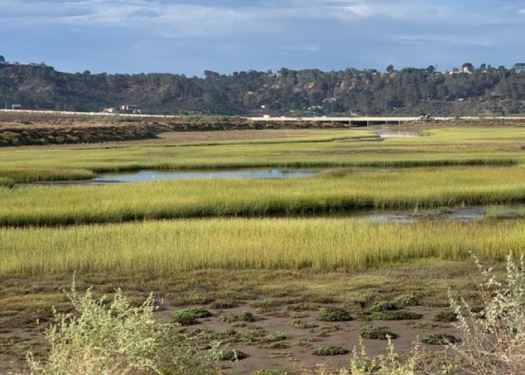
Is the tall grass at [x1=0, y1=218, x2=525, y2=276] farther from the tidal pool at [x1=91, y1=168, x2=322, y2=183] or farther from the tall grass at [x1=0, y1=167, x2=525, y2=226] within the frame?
the tidal pool at [x1=91, y1=168, x2=322, y2=183]

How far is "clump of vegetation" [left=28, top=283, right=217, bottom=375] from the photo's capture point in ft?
25.0

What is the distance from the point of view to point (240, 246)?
71.6 ft

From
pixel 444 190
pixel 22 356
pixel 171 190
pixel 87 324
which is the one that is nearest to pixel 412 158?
pixel 444 190

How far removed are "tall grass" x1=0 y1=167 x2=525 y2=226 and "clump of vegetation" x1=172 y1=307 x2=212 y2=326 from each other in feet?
43.9

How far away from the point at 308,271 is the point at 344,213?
489 inches

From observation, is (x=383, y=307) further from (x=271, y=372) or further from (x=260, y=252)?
(x=260, y=252)

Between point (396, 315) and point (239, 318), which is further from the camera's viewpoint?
point (396, 315)

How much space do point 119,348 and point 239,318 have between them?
8.23 metres

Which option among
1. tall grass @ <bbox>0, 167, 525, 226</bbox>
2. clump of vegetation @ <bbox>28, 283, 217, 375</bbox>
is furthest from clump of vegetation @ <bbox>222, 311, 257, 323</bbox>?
tall grass @ <bbox>0, 167, 525, 226</bbox>

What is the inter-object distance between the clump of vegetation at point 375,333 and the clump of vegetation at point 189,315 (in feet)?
9.80

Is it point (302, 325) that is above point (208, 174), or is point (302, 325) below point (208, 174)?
above

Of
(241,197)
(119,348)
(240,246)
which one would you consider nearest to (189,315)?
(240,246)

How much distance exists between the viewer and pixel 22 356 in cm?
1320

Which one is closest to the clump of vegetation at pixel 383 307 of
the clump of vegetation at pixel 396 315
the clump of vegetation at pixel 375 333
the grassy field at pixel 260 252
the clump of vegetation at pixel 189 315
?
the grassy field at pixel 260 252
